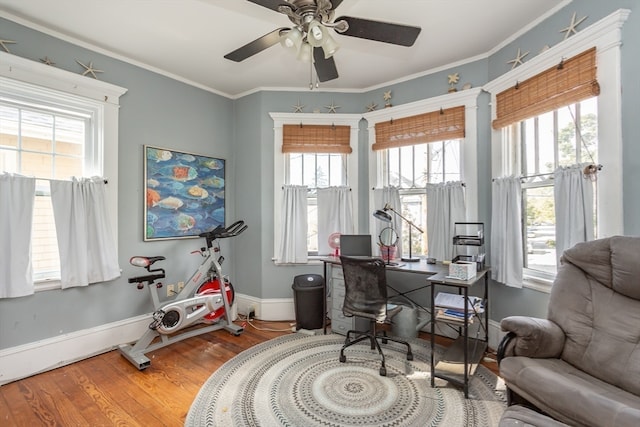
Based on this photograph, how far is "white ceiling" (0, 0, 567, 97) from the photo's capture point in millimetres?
2199

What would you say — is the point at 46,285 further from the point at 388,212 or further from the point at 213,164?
the point at 388,212

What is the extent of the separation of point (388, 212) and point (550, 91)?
1.75 meters

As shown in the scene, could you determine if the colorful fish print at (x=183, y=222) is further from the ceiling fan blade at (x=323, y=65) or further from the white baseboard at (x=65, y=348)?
the ceiling fan blade at (x=323, y=65)

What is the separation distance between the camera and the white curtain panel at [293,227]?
11.6 feet

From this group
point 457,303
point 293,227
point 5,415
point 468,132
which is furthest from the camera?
point 293,227

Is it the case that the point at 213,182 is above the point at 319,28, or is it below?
below

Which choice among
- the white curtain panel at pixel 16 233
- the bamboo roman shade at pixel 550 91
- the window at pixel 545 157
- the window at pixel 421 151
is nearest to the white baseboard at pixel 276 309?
the window at pixel 421 151

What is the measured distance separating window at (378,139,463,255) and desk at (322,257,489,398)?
1.45ft

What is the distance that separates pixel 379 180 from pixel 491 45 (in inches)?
64.9

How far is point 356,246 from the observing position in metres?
3.15

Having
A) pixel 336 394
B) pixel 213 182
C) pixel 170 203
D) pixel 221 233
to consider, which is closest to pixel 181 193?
pixel 170 203

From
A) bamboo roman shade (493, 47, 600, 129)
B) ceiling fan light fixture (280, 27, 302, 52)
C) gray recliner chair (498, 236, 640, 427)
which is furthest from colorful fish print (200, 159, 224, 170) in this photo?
gray recliner chair (498, 236, 640, 427)

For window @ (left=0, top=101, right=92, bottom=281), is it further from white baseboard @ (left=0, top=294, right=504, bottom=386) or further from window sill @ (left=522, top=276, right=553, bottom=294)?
window sill @ (left=522, top=276, right=553, bottom=294)

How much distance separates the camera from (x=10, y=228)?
2.25 metres
